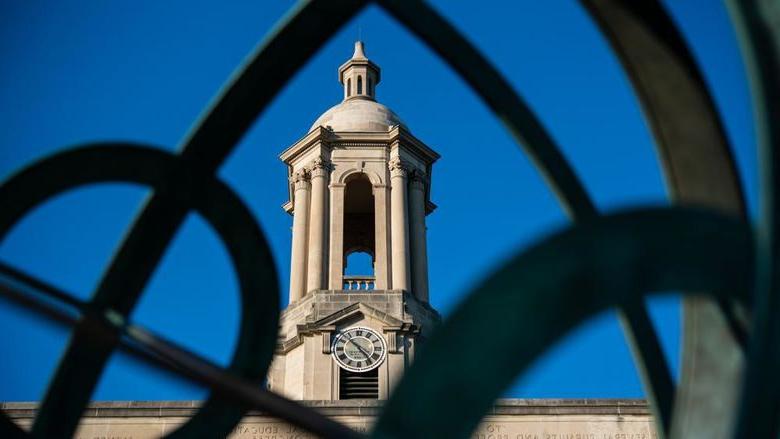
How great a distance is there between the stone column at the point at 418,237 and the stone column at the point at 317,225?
107 inches

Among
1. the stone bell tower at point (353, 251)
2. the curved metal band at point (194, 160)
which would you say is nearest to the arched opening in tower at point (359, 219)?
the stone bell tower at point (353, 251)

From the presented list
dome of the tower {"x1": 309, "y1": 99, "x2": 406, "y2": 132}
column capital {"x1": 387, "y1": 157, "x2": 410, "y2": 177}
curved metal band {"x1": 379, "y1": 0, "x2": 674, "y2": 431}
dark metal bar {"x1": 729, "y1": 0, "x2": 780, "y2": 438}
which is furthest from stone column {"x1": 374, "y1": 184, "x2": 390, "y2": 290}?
dark metal bar {"x1": 729, "y1": 0, "x2": 780, "y2": 438}

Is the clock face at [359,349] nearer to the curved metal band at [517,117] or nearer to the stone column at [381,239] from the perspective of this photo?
the stone column at [381,239]

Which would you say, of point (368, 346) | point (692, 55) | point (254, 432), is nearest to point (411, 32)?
point (692, 55)

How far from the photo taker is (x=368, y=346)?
3422 cm

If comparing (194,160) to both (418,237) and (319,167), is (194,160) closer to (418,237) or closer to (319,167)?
(418,237)

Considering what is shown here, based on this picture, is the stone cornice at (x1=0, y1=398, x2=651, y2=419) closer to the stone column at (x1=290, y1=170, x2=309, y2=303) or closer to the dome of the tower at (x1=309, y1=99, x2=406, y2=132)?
the stone column at (x1=290, y1=170, x2=309, y2=303)

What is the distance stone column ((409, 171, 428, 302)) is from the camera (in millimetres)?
36656

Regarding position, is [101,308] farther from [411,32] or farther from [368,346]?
[368,346]

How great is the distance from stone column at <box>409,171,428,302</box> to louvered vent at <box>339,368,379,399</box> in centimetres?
336

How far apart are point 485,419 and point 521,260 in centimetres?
2263

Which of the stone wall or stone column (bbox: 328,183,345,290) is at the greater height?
stone column (bbox: 328,183,345,290)

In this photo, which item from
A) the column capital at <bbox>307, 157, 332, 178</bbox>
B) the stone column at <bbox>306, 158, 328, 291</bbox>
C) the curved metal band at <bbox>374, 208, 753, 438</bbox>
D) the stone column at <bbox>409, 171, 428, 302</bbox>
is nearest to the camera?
the curved metal band at <bbox>374, 208, 753, 438</bbox>

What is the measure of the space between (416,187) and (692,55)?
31941 mm
